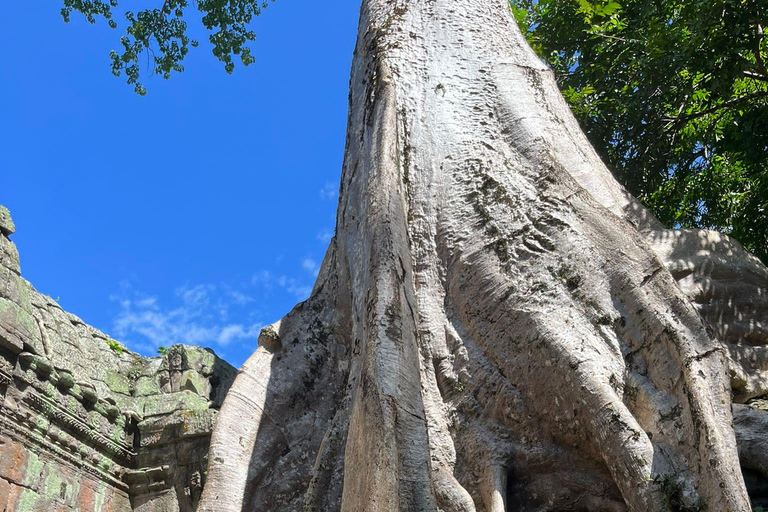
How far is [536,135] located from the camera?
11.0ft

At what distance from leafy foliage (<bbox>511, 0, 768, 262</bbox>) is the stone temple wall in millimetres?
3846

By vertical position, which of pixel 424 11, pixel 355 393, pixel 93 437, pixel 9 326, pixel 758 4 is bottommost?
pixel 355 393

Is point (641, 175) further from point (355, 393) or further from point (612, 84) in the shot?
point (355, 393)

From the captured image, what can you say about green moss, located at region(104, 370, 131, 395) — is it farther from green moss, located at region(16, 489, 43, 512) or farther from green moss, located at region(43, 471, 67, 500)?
green moss, located at region(16, 489, 43, 512)

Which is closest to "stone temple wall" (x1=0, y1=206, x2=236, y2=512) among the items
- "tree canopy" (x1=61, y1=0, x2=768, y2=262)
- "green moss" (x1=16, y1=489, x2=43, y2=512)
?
"green moss" (x1=16, y1=489, x2=43, y2=512)

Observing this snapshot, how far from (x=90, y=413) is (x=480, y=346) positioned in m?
3.93

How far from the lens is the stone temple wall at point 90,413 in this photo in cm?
516

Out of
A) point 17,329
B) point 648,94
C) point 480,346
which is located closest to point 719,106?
point 648,94

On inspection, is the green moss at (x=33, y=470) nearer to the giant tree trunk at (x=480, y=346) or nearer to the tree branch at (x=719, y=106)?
the giant tree trunk at (x=480, y=346)

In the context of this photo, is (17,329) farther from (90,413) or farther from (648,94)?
(648,94)

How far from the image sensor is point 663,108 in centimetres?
659

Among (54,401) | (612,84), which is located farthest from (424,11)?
(54,401)

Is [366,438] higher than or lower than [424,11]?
lower

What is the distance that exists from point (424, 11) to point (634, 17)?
3143 millimetres
